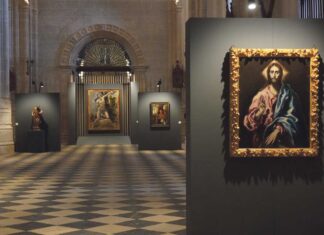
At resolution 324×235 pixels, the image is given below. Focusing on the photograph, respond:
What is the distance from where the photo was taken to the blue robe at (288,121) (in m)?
7.70

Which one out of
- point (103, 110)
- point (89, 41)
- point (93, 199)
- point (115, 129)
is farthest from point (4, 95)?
point (93, 199)

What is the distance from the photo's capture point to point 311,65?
7719 mm

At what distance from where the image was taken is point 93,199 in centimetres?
1256

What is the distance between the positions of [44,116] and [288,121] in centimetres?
2317

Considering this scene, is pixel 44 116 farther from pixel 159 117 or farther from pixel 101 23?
pixel 101 23

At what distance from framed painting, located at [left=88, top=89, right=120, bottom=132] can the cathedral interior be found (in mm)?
62

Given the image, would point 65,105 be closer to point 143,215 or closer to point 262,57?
point 143,215

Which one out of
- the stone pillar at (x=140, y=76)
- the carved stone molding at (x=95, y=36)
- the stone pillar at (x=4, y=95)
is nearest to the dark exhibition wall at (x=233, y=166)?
the stone pillar at (x=4, y=95)

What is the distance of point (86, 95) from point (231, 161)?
3239 cm

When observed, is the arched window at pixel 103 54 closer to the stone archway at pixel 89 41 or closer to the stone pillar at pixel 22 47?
the stone archway at pixel 89 41

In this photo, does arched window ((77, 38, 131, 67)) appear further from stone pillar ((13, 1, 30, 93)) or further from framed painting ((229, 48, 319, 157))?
framed painting ((229, 48, 319, 157))

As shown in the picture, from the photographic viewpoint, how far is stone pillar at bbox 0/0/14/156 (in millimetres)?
26516

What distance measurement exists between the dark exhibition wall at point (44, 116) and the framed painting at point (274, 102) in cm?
2245

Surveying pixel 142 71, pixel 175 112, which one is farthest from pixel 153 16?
pixel 175 112
